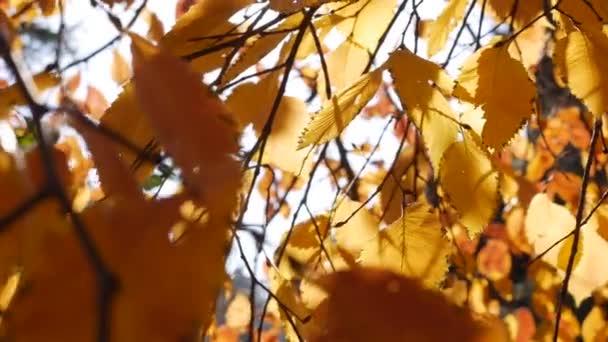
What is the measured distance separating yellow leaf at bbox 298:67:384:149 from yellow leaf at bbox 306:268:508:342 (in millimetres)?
318

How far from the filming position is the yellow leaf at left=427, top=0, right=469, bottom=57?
3.37 ft

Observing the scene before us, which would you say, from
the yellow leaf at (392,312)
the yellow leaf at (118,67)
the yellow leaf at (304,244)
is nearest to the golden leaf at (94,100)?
the yellow leaf at (118,67)

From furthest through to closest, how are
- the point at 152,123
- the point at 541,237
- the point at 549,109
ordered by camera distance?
the point at 549,109 → the point at 541,237 → the point at 152,123

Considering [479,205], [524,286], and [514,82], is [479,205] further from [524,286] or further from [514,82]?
[524,286]

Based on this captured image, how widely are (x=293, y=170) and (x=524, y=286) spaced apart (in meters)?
1.93

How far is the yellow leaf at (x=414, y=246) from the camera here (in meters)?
0.81

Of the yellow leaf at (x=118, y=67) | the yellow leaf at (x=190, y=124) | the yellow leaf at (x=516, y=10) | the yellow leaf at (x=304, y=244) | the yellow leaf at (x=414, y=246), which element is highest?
the yellow leaf at (x=118, y=67)

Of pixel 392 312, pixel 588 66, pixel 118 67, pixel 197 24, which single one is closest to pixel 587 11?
pixel 588 66

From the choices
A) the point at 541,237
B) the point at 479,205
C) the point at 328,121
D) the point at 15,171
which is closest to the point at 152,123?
the point at 15,171

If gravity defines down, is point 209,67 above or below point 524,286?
below

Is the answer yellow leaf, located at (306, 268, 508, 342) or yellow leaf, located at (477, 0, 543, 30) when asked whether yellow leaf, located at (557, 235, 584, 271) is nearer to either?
yellow leaf, located at (477, 0, 543, 30)

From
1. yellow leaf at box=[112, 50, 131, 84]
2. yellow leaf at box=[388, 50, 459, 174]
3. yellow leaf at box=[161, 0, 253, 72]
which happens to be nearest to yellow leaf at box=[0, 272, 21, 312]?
yellow leaf at box=[161, 0, 253, 72]

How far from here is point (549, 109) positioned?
2693 millimetres

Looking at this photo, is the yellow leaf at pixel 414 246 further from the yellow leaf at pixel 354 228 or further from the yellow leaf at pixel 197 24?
the yellow leaf at pixel 197 24
